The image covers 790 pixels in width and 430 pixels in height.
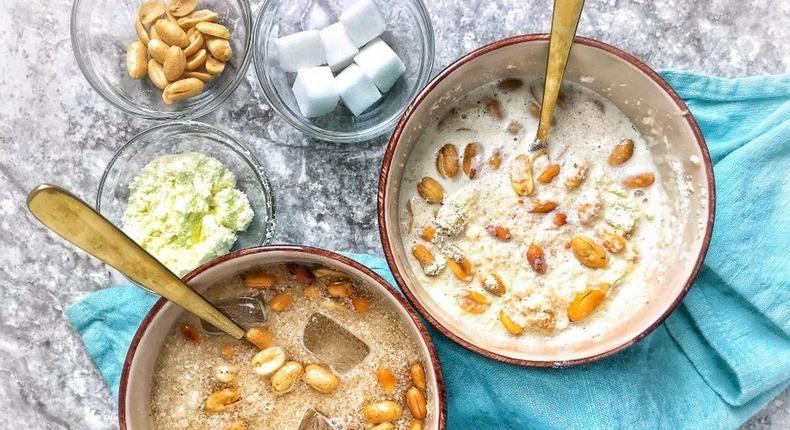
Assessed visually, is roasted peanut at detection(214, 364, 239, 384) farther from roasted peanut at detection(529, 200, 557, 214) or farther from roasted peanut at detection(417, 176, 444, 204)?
roasted peanut at detection(529, 200, 557, 214)

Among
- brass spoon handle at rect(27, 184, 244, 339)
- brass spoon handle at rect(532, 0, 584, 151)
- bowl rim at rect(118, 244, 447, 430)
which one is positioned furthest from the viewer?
bowl rim at rect(118, 244, 447, 430)

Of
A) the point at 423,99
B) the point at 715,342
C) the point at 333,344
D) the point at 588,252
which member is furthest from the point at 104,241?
the point at 715,342

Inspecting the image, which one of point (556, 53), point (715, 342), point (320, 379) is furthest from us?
point (715, 342)

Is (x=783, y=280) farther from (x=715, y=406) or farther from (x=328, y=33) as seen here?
(x=328, y=33)

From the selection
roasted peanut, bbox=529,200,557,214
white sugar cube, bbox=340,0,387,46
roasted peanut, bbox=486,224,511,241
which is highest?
white sugar cube, bbox=340,0,387,46

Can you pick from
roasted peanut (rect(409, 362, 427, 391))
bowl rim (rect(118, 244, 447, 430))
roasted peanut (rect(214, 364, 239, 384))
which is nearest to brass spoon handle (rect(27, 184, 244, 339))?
bowl rim (rect(118, 244, 447, 430))

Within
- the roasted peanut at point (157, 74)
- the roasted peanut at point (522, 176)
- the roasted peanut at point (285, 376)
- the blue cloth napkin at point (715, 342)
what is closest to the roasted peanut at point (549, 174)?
the roasted peanut at point (522, 176)

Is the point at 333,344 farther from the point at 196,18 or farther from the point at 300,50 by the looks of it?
the point at 196,18
